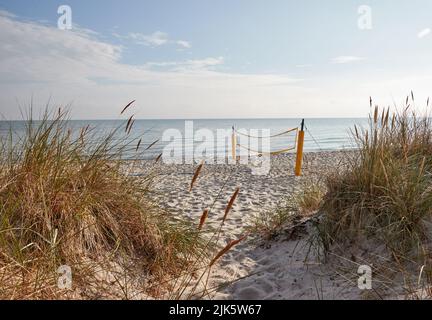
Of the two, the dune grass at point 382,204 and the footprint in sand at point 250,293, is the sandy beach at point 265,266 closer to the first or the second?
the footprint in sand at point 250,293

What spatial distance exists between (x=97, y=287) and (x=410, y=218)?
7.36 feet

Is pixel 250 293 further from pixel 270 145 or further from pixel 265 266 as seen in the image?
pixel 270 145

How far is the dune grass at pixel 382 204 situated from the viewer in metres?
2.29

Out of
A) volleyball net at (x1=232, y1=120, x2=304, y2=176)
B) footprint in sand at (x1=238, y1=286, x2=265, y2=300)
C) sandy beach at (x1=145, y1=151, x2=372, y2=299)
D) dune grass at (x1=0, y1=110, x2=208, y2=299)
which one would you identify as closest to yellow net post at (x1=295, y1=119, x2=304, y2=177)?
volleyball net at (x1=232, y1=120, x2=304, y2=176)

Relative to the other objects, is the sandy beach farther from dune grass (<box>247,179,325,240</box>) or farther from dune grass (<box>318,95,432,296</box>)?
dune grass (<box>318,95,432,296</box>)

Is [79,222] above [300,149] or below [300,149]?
below

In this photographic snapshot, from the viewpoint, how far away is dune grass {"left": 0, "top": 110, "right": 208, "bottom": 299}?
75.4 inches

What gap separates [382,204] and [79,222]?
2255 mm

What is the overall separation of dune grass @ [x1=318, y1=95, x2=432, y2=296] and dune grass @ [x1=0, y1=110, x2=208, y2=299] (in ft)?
4.14

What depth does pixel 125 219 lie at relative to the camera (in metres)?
2.64

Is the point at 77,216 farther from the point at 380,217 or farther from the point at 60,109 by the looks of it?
the point at 380,217

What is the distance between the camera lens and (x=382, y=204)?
245 centimetres

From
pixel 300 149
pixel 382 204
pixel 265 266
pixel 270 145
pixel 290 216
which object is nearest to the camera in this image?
pixel 382 204

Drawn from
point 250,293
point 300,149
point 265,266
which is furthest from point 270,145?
point 250,293
